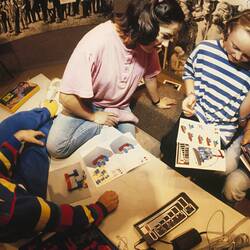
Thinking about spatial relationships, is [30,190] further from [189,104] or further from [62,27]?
[62,27]

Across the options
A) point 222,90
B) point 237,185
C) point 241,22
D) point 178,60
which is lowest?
point 237,185

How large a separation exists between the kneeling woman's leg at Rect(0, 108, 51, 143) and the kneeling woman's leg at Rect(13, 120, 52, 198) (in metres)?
0.14

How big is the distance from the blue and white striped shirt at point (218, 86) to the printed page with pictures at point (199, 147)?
0.31ft

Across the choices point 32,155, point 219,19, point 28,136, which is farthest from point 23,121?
point 219,19

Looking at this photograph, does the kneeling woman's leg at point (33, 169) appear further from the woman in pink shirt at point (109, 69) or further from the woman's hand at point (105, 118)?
the woman's hand at point (105, 118)

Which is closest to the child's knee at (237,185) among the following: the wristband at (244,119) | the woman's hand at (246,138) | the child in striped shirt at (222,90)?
the child in striped shirt at (222,90)

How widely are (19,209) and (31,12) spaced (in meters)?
1.87

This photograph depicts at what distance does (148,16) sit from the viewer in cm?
156

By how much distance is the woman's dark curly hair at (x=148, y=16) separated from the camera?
154cm

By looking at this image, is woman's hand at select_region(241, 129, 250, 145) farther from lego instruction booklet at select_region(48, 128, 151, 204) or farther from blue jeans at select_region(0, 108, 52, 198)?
blue jeans at select_region(0, 108, 52, 198)

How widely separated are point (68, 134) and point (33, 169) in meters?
0.32

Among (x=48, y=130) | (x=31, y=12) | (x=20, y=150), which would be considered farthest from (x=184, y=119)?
(x=31, y=12)

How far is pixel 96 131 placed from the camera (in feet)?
6.30

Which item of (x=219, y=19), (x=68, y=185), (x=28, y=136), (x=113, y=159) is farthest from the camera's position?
(x=219, y=19)
